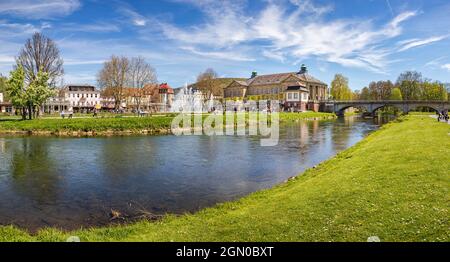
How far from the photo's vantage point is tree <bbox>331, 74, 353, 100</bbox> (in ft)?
524

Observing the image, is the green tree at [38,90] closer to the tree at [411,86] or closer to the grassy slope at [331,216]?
the grassy slope at [331,216]

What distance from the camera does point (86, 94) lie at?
475 feet

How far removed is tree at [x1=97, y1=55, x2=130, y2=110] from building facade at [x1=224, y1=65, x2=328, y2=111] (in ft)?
211

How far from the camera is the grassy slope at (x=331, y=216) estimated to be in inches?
351

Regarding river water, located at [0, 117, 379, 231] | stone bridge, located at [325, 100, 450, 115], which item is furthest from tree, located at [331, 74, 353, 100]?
river water, located at [0, 117, 379, 231]

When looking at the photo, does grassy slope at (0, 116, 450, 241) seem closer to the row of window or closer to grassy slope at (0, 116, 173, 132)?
grassy slope at (0, 116, 173, 132)

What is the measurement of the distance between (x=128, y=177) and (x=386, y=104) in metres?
107

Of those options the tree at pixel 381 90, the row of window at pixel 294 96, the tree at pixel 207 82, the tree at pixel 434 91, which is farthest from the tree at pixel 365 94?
the tree at pixel 207 82

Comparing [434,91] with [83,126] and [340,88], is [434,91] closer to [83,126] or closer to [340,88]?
[340,88]

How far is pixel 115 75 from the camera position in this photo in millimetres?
90500

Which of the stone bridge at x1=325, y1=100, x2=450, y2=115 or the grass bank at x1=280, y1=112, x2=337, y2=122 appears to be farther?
the stone bridge at x1=325, y1=100, x2=450, y2=115

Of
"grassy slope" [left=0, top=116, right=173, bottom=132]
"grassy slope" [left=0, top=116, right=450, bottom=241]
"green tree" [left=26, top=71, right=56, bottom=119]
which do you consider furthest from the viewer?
"green tree" [left=26, top=71, right=56, bottom=119]
